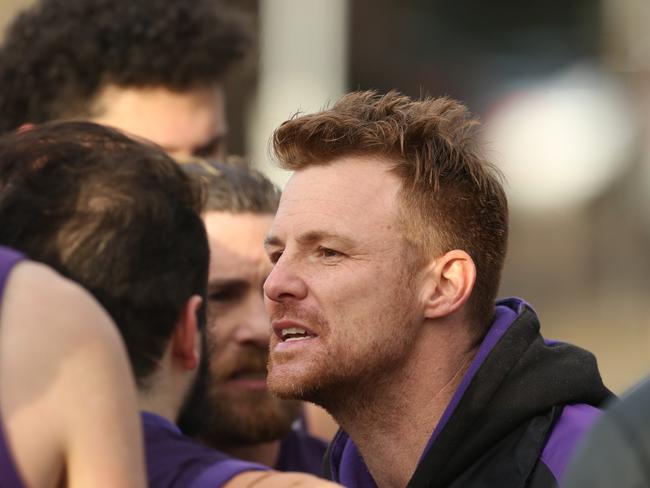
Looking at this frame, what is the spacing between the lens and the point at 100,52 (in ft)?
16.8

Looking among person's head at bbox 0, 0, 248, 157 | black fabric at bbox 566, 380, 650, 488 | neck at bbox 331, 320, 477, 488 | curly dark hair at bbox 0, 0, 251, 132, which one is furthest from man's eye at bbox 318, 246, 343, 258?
curly dark hair at bbox 0, 0, 251, 132

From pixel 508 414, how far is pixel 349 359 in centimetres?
37

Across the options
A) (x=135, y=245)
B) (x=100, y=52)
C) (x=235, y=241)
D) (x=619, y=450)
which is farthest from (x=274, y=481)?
(x=100, y=52)

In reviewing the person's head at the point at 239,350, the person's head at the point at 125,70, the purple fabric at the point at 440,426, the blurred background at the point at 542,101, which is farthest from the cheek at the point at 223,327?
the blurred background at the point at 542,101

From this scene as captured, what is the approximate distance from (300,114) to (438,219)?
55cm

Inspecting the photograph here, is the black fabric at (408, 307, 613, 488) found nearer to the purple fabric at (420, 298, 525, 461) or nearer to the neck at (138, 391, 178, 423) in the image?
the purple fabric at (420, 298, 525, 461)

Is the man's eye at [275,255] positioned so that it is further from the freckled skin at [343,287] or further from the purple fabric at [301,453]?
the purple fabric at [301,453]

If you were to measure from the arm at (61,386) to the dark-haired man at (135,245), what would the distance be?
42 cm

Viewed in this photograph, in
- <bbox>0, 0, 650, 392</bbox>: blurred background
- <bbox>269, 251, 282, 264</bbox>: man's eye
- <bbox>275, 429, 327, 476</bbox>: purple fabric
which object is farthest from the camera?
<bbox>0, 0, 650, 392</bbox>: blurred background

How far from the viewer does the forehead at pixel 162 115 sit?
16.1 feet

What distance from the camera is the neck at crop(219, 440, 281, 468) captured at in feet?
12.9

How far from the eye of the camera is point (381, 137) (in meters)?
3.13

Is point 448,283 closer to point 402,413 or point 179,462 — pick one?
point 402,413

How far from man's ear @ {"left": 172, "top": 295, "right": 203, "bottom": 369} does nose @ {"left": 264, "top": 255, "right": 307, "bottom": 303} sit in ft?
0.63
